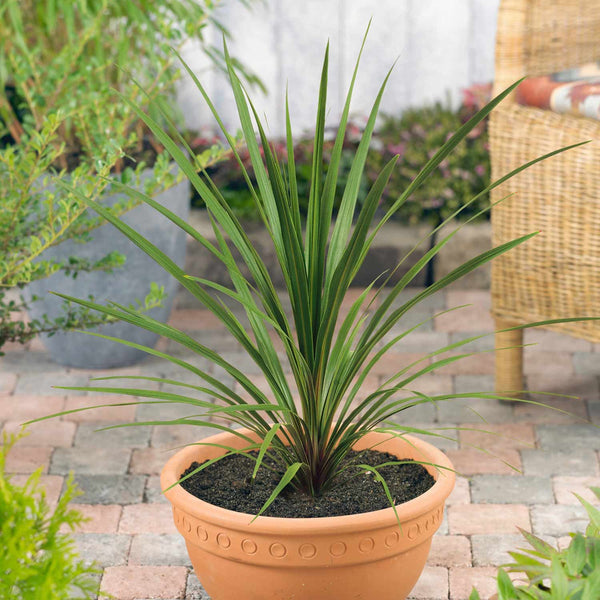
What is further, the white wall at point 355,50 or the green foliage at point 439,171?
the white wall at point 355,50

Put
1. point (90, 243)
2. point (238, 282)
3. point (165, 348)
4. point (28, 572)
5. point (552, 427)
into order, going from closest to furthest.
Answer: point (28, 572), point (238, 282), point (552, 427), point (90, 243), point (165, 348)

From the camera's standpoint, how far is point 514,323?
246 centimetres

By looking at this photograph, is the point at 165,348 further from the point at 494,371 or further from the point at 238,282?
the point at 238,282

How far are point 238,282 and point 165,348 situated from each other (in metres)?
1.46

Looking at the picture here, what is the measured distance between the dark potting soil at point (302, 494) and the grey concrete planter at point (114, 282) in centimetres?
110

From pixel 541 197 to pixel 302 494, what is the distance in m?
1.07

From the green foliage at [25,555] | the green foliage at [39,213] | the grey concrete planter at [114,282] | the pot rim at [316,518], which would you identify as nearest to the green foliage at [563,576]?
the pot rim at [316,518]

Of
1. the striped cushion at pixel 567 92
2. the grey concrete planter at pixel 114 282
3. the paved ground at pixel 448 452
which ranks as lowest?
the paved ground at pixel 448 452

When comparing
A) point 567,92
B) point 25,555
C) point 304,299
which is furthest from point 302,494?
point 567,92

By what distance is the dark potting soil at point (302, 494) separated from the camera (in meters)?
1.51

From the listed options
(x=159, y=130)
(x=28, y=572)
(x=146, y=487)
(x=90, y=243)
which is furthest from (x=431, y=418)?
(x=28, y=572)

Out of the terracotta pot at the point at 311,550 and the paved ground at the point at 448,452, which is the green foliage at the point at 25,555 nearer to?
the terracotta pot at the point at 311,550

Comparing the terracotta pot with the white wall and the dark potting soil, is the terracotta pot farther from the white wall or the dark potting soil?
the white wall

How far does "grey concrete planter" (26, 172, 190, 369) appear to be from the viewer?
8.63ft
